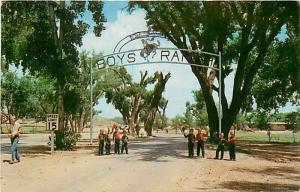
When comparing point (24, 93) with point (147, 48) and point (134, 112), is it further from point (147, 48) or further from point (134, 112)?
point (147, 48)

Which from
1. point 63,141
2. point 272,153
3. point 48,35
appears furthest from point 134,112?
point 48,35

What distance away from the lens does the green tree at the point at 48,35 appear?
22141mm

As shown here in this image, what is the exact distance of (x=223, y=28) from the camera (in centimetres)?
2802


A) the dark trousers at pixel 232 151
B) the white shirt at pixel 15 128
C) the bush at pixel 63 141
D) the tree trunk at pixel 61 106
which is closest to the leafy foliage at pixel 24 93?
the tree trunk at pixel 61 106

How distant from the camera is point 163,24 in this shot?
31141mm

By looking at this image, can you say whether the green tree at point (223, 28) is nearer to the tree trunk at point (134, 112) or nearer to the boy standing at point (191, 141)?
the boy standing at point (191, 141)

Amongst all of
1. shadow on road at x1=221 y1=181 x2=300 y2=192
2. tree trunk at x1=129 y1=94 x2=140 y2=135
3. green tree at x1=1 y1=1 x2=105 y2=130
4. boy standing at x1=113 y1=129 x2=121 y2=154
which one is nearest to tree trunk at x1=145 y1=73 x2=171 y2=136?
tree trunk at x1=129 y1=94 x2=140 y2=135

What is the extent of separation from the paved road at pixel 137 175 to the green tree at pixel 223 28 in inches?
377

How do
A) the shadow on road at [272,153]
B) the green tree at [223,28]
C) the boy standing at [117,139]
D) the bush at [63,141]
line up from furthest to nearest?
the green tree at [223,28] → the bush at [63,141] → the shadow on road at [272,153] → the boy standing at [117,139]

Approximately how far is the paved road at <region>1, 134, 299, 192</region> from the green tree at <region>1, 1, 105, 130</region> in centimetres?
539

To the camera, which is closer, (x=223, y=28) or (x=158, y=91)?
(x=223, y=28)

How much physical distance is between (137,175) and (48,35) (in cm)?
1142

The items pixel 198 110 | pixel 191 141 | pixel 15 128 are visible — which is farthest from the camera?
pixel 198 110

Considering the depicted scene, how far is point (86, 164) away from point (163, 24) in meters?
15.6
